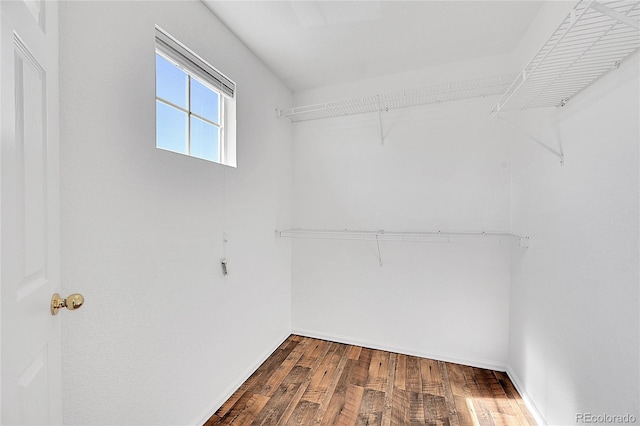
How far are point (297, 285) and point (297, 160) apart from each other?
1240 millimetres

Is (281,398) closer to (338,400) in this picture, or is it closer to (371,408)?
(338,400)

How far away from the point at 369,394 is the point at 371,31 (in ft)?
7.97

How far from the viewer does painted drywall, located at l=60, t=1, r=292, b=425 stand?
0.99 meters

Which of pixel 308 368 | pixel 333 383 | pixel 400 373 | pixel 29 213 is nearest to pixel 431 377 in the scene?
pixel 400 373

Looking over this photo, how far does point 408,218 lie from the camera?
230 cm

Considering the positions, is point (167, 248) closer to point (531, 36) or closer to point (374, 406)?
point (374, 406)

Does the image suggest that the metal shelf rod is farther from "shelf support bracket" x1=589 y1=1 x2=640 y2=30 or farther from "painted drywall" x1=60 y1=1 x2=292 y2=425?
"shelf support bracket" x1=589 y1=1 x2=640 y2=30

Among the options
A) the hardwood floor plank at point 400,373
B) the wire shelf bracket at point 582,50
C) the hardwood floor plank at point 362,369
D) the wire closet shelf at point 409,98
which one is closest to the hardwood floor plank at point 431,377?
the hardwood floor plank at point 400,373

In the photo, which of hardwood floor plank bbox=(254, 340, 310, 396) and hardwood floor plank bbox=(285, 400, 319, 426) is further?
hardwood floor plank bbox=(254, 340, 310, 396)

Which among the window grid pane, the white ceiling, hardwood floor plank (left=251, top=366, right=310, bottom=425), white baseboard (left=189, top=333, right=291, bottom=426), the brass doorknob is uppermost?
the white ceiling

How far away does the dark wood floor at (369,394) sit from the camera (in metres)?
1.59

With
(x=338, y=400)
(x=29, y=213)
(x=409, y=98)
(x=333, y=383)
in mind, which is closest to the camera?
(x=29, y=213)

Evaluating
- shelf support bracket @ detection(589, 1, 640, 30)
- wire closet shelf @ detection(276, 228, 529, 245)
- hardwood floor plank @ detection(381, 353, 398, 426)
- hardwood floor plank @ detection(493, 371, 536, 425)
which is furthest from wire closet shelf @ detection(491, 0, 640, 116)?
hardwood floor plank @ detection(381, 353, 398, 426)

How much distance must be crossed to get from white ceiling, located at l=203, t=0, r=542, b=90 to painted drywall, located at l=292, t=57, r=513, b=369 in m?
0.20
